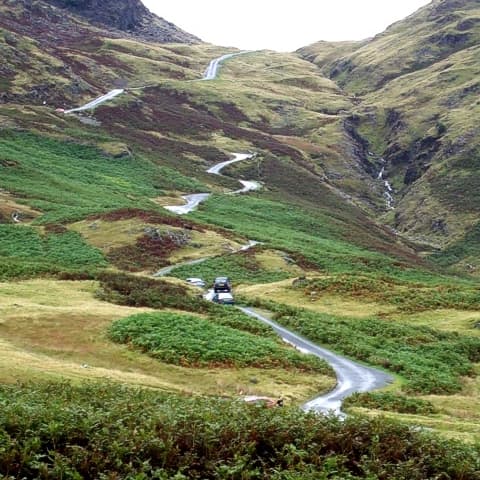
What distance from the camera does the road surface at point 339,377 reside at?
26516mm

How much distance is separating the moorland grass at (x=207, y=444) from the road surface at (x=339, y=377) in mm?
9633

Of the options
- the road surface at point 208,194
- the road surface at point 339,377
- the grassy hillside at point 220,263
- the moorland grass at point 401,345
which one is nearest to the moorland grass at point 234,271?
the grassy hillside at point 220,263

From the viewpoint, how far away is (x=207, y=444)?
42.5 feet

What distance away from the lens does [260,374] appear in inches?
1161

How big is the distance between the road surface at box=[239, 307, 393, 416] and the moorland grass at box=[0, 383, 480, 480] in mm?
9633

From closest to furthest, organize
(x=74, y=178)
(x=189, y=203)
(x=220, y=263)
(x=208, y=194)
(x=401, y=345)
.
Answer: (x=401, y=345) < (x=220, y=263) < (x=74, y=178) < (x=189, y=203) < (x=208, y=194)

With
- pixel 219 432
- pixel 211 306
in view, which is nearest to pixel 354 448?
pixel 219 432

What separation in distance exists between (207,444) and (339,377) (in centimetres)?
2043

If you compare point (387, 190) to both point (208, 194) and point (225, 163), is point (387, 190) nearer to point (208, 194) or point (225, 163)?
point (225, 163)

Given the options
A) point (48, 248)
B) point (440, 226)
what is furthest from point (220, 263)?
point (440, 226)

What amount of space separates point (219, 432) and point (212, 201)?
9683 cm

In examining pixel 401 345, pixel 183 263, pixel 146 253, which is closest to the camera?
pixel 401 345

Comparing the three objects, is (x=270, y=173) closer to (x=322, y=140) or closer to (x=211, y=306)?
(x=322, y=140)

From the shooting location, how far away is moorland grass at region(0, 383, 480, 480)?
11898 millimetres
